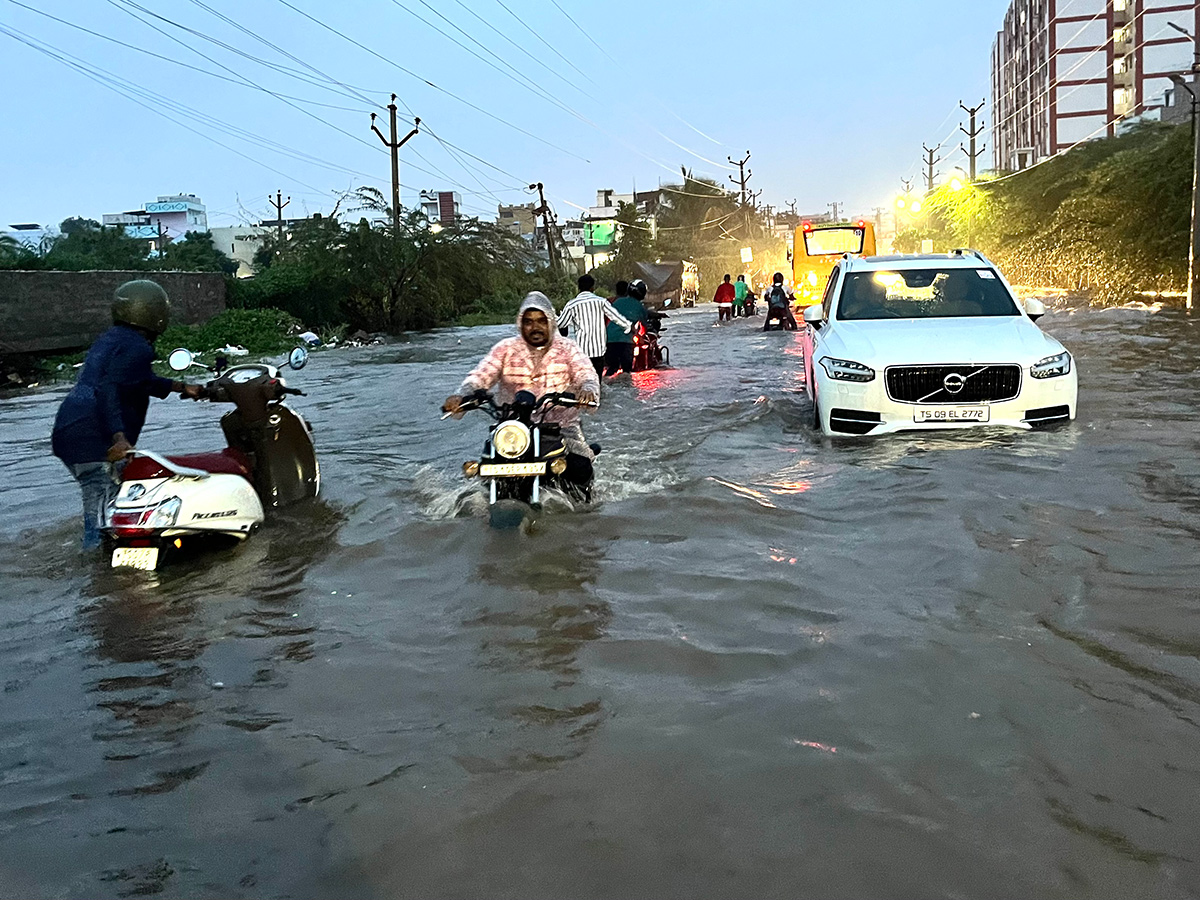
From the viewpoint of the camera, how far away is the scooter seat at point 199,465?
6.05m

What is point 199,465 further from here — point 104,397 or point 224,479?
point 104,397

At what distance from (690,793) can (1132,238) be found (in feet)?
97.4

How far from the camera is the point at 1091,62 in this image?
79.9 metres

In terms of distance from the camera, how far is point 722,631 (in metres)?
4.82

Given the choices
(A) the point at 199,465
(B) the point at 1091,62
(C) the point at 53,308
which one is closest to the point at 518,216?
(B) the point at 1091,62

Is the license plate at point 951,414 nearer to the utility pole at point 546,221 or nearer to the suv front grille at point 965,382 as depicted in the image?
the suv front grille at point 965,382

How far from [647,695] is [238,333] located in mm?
26844

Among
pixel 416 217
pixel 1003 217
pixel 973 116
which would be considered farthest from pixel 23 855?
pixel 973 116

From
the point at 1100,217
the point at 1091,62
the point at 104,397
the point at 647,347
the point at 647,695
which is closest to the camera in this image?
the point at 647,695

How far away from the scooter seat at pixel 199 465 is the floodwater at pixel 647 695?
0.50 meters

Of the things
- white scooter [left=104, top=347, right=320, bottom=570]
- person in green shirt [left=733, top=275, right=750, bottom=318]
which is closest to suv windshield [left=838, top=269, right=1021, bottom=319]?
white scooter [left=104, top=347, right=320, bottom=570]

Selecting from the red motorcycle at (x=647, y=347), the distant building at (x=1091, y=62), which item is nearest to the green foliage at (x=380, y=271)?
the red motorcycle at (x=647, y=347)

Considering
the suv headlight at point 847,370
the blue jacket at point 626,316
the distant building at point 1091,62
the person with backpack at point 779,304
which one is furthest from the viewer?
the distant building at point 1091,62

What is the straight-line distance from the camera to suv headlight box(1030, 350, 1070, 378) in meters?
8.45
